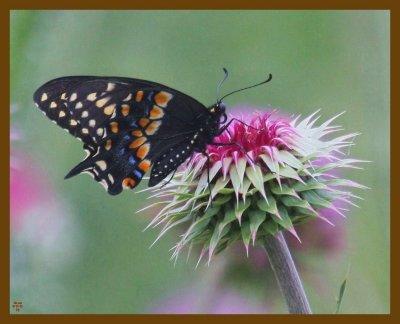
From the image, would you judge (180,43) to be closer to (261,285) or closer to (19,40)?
(19,40)

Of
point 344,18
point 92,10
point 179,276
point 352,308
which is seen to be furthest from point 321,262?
point 92,10

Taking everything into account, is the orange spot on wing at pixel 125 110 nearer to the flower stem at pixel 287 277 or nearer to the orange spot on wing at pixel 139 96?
the orange spot on wing at pixel 139 96

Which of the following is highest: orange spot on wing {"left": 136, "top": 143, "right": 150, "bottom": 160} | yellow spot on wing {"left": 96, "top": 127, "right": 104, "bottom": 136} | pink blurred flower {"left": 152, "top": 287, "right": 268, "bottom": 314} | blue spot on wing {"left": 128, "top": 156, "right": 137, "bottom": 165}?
yellow spot on wing {"left": 96, "top": 127, "right": 104, "bottom": 136}

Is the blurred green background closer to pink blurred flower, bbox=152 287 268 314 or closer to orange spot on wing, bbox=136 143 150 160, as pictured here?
pink blurred flower, bbox=152 287 268 314

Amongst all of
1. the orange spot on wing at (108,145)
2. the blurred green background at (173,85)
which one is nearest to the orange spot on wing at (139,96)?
the orange spot on wing at (108,145)

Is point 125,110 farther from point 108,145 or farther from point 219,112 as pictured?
point 219,112

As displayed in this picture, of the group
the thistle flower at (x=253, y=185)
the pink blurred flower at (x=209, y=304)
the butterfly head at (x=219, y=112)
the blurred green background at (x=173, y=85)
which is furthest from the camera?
the blurred green background at (x=173, y=85)

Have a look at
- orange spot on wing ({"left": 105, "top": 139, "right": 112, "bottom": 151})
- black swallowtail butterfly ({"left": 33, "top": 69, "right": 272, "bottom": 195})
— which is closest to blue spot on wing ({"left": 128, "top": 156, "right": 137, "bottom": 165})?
black swallowtail butterfly ({"left": 33, "top": 69, "right": 272, "bottom": 195})

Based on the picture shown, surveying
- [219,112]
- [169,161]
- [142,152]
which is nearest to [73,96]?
[142,152]
